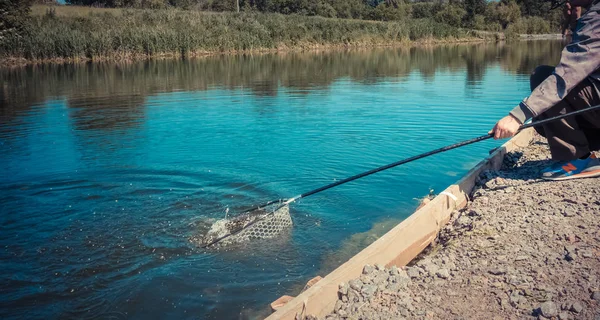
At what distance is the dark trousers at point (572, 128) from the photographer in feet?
16.1

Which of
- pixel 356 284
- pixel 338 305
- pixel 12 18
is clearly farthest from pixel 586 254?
pixel 12 18

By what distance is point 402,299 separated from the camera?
3.43 m

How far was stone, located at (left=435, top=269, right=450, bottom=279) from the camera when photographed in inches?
146

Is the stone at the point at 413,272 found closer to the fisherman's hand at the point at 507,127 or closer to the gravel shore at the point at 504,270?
the gravel shore at the point at 504,270

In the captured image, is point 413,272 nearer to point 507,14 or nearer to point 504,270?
point 504,270

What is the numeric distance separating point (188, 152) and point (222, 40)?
30.5 metres

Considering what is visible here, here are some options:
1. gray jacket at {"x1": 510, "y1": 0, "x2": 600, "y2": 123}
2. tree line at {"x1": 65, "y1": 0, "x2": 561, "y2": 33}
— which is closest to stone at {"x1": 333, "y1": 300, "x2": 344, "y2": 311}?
gray jacket at {"x1": 510, "y1": 0, "x2": 600, "y2": 123}

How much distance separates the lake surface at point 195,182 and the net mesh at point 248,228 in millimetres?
141

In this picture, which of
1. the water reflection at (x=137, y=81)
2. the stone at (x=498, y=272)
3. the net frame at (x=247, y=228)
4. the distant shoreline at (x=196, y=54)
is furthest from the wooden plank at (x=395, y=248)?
the distant shoreline at (x=196, y=54)

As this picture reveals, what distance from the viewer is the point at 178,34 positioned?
36.0 m

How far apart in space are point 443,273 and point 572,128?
246 cm

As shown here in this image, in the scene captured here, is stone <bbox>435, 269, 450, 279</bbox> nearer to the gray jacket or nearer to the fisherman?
the fisherman

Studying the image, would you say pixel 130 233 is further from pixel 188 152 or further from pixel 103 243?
pixel 188 152

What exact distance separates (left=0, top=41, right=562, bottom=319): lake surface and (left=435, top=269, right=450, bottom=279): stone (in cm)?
133
